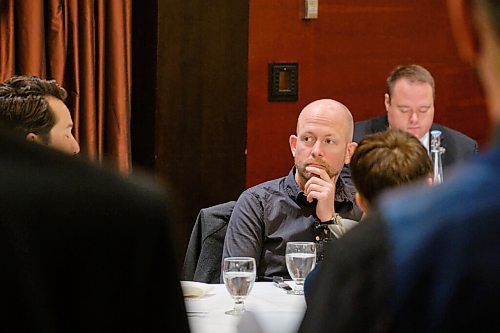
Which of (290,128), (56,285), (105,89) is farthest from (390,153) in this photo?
(290,128)

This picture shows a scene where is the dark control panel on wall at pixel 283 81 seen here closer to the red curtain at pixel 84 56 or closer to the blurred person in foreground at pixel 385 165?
the red curtain at pixel 84 56

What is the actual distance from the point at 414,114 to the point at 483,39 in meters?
4.31

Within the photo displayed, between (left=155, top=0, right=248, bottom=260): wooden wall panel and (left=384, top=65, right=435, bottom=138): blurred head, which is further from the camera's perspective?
(left=384, top=65, right=435, bottom=138): blurred head

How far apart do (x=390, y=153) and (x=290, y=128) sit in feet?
9.65

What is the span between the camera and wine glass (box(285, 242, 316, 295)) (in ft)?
9.46

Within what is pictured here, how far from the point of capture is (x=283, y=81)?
5195mm

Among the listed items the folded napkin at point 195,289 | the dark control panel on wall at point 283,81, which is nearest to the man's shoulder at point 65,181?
the folded napkin at point 195,289

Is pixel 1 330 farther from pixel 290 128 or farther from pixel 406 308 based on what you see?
pixel 290 128

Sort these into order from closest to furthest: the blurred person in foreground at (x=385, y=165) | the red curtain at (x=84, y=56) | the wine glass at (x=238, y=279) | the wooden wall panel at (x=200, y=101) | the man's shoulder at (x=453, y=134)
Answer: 1. the blurred person in foreground at (x=385, y=165)
2. the wine glass at (x=238, y=279)
3. the red curtain at (x=84, y=56)
4. the wooden wall panel at (x=200, y=101)
5. the man's shoulder at (x=453, y=134)

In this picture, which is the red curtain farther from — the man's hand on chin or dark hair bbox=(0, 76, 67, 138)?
the man's hand on chin

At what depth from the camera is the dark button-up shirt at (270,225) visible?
11.3ft

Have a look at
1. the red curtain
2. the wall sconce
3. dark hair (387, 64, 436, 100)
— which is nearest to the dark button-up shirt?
the red curtain

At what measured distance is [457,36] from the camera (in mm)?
720

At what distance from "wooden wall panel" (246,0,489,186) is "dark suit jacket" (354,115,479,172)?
30 centimetres
